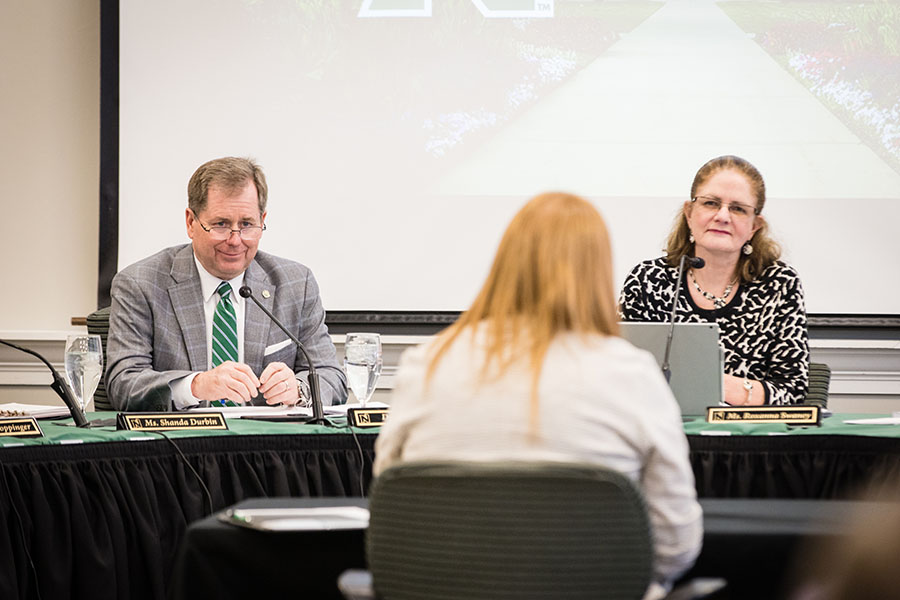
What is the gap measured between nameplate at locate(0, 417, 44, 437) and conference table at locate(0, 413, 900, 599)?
3 centimetres

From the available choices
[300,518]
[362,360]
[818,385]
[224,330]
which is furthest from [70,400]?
[818,385]

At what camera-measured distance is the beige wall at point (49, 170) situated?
4.25m

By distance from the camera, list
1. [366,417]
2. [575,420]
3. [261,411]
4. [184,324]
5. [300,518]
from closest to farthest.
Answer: [575,420]
[300,518]
[366,417]
[261,411]
[184,324]

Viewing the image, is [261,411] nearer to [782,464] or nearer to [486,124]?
[782,464]

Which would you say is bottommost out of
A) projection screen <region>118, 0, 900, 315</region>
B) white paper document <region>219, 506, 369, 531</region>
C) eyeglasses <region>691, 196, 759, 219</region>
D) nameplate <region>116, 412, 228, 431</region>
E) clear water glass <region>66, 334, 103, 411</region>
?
white paper document <region>219, 506, 369, 531</region>

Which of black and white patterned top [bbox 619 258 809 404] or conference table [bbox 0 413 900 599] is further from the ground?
black and white patterned top [bbox 619 258 809 404]

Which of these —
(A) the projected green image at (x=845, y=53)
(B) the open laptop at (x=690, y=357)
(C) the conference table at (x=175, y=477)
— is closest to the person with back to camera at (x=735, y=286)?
(B) the open laptop at (x=690, y=357)

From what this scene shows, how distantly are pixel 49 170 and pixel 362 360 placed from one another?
2495 mm

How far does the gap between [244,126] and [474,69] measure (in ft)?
3.06

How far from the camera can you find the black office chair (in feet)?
3.90

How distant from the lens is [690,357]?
7.61ft

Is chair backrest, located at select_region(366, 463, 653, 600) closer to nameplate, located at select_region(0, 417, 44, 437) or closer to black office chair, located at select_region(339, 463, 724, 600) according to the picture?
black office chair, located at select_region(339, 463, 724, 600)

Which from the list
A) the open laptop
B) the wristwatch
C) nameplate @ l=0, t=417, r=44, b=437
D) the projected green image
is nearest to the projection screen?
the projected green image

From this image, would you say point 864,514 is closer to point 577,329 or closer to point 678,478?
point 678,478
